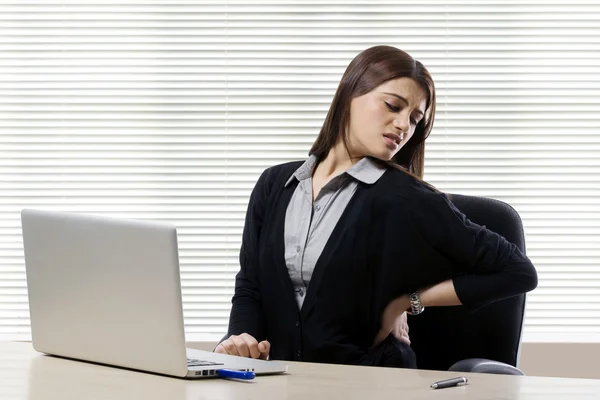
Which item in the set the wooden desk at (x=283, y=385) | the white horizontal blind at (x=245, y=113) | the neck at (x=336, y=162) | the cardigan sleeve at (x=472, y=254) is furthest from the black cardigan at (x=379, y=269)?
the white horizontal blind at (x=245, y=113)

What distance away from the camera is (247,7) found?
9.15 feet

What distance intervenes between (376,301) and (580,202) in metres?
1.30

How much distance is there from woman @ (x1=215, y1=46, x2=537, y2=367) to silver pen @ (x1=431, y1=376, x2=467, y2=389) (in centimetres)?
50

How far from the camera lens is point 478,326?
6.51 feet

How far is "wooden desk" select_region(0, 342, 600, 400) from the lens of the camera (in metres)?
1.17

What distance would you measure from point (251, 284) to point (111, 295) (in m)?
0.69

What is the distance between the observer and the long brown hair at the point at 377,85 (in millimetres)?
1864

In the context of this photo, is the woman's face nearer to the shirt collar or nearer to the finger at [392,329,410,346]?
the shirt collar

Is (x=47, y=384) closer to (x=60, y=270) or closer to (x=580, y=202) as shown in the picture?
(x=60, y=270)

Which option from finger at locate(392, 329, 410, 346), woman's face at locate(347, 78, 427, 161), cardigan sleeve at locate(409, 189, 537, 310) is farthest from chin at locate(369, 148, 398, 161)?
finger at locate(392, 329, 410, 346)

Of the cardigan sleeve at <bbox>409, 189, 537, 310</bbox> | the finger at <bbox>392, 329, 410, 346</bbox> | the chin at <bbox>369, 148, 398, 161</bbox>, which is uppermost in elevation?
the chin at <bbox>369, 148, 398, 161</bbox>

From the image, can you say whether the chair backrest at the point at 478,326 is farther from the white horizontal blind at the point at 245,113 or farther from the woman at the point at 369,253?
the white horizontal blind at the point at 245,113

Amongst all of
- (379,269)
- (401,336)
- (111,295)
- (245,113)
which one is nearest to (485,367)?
(401,336)

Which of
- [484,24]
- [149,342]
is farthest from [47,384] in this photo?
[484,24]
